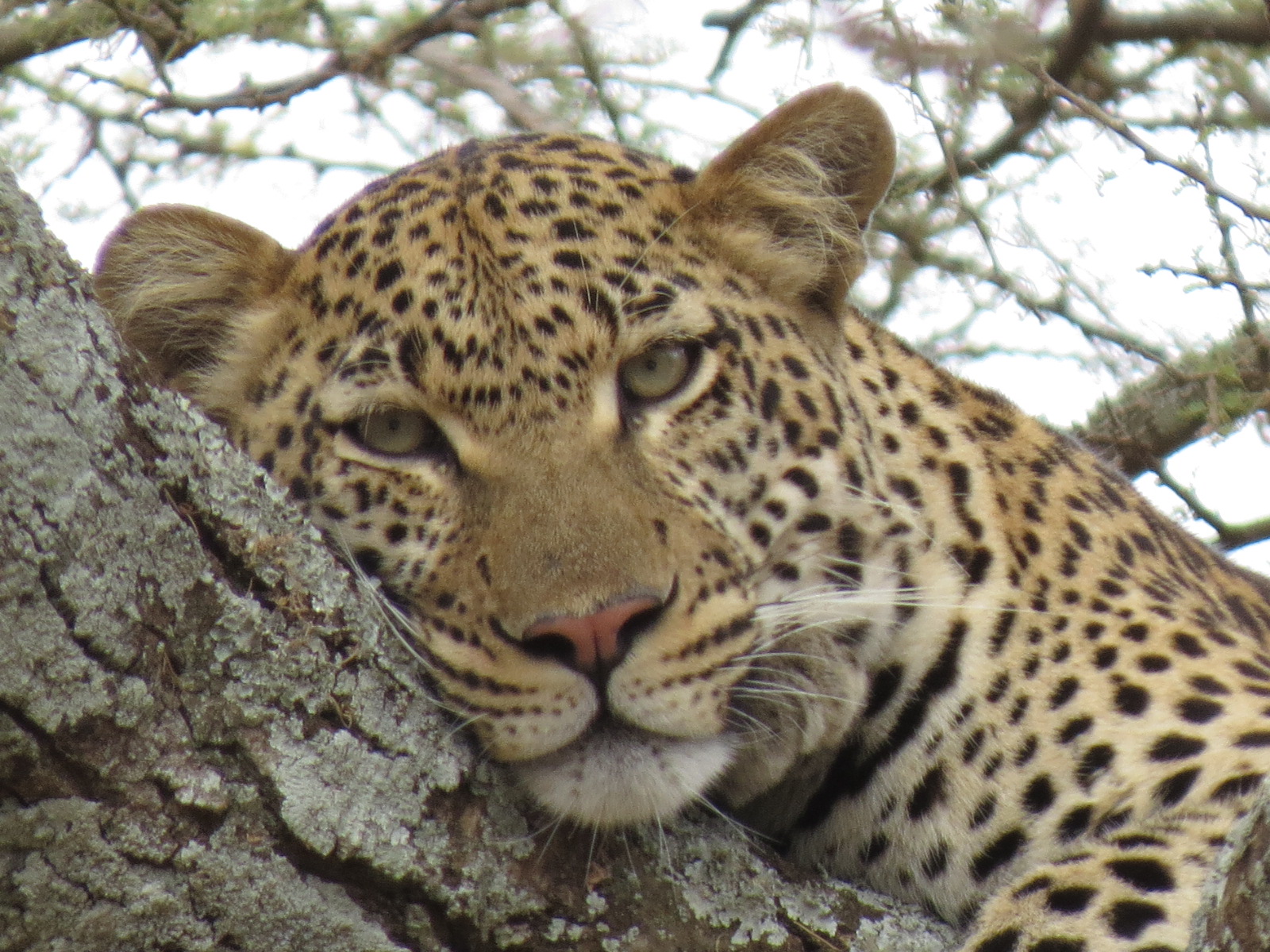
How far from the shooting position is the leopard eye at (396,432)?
383cm

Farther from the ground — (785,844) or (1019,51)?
(1019,51)

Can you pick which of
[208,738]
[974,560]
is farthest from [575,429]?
[974,560]

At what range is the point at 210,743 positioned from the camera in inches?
113

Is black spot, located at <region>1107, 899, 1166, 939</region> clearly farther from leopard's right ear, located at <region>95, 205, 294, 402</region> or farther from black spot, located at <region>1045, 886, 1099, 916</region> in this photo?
leopard's right ear, located at <region>95, 205, 294, 402</region>

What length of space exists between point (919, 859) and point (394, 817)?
5.18ft

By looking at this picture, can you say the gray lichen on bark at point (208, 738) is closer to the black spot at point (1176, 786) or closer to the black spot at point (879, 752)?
the black spot at point (879, 752)

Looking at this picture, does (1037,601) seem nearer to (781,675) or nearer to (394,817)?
(781,675)

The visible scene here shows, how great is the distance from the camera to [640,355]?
3.92 metres

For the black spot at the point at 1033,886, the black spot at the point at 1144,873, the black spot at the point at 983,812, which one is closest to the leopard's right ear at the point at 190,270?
the black spot at the point at 983,812

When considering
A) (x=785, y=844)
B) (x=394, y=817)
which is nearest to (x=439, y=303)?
(x=394, y=817)

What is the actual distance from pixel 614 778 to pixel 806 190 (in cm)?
192

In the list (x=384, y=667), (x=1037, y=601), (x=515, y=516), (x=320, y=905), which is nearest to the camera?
(x=320, y=905)

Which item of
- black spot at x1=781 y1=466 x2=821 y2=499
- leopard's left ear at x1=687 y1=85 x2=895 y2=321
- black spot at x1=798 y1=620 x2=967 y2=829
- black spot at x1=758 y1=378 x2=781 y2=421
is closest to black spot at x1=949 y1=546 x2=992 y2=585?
black spot at x1=798 y1=620 x2=967 y2=829

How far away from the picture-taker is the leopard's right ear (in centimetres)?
421
